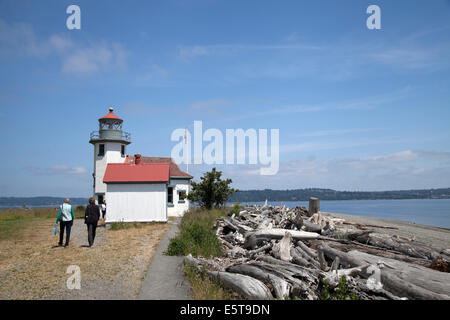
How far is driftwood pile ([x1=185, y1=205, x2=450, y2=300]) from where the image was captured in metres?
6.10

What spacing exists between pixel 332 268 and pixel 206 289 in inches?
136

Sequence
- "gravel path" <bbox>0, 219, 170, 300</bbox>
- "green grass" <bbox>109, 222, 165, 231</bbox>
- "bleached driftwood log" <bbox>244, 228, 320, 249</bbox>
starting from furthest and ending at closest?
1. "green grass" <bbox>109, 222, 165, 231</bbox>
2. "bleached driftwood log" <bbox>244, 228, 320, 249</bbox>
3. "gravel path" <bbox>0, 219, 170, 300</bbox>

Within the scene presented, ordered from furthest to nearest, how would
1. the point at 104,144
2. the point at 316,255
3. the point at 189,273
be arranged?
the point at 104,144 < the point at 316,255 < the point at 189,273

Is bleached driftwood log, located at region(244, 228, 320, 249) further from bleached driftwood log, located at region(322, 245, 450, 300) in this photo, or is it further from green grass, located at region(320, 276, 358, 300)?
green grass, located at region(320, 276, 358, 300)

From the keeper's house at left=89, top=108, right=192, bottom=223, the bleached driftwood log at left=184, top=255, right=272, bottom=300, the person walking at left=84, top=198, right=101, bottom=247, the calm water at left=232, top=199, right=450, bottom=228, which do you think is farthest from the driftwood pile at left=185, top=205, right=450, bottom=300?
the calm water at left=232, top=199, right=450, bottom=228

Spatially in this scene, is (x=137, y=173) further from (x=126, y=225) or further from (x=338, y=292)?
(x=338, y=292)

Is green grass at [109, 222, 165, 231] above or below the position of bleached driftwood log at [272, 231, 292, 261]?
below

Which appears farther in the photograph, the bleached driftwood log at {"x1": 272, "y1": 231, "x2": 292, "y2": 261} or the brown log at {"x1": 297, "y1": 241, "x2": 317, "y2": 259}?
the brown log at {"x1": 297, "y1": 241, "x2": 317, "y2": 259}

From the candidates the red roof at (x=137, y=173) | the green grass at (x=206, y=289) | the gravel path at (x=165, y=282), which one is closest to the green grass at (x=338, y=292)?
the green grass at (x=206, y=289)

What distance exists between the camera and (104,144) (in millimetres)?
29656

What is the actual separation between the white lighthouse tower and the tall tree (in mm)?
8716
